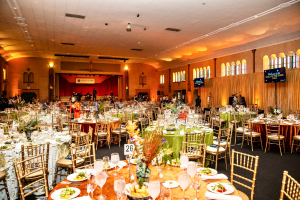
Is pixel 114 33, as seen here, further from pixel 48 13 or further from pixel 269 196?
pixel 269 196

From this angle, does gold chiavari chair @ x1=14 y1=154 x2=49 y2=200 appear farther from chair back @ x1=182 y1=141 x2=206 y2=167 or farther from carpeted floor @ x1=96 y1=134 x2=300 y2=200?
carpeted floor @ x1=96 y1=134 x2=300 y2=200

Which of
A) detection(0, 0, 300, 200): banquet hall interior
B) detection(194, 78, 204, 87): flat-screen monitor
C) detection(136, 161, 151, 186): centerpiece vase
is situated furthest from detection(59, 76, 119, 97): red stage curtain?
detection(136, 161, 151, 186): centerpiece vase

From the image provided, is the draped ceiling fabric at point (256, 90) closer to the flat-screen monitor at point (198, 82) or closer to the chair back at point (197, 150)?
the flat-screen monitor at point (198, 82)

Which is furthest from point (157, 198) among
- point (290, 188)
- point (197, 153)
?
point (197, 153)

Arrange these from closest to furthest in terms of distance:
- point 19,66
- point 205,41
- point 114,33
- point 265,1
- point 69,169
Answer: point 69,169 → point 265,1 → point 114,33 → point 205,41 → point 19,66

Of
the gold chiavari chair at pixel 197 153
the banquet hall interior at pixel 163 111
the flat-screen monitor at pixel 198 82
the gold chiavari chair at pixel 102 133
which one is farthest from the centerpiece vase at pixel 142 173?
the flat-screen monitor at pixel 198 82

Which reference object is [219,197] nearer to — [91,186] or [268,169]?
[91,186]

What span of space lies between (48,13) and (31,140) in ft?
22.2

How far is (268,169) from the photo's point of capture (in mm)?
4660

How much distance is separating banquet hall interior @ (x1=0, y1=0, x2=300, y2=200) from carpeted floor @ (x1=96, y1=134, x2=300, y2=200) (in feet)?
0.09

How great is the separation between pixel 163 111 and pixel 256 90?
21.1 ft

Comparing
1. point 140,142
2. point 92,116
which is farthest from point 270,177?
point 92,116

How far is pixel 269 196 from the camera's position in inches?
136

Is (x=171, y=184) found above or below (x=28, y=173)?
above
